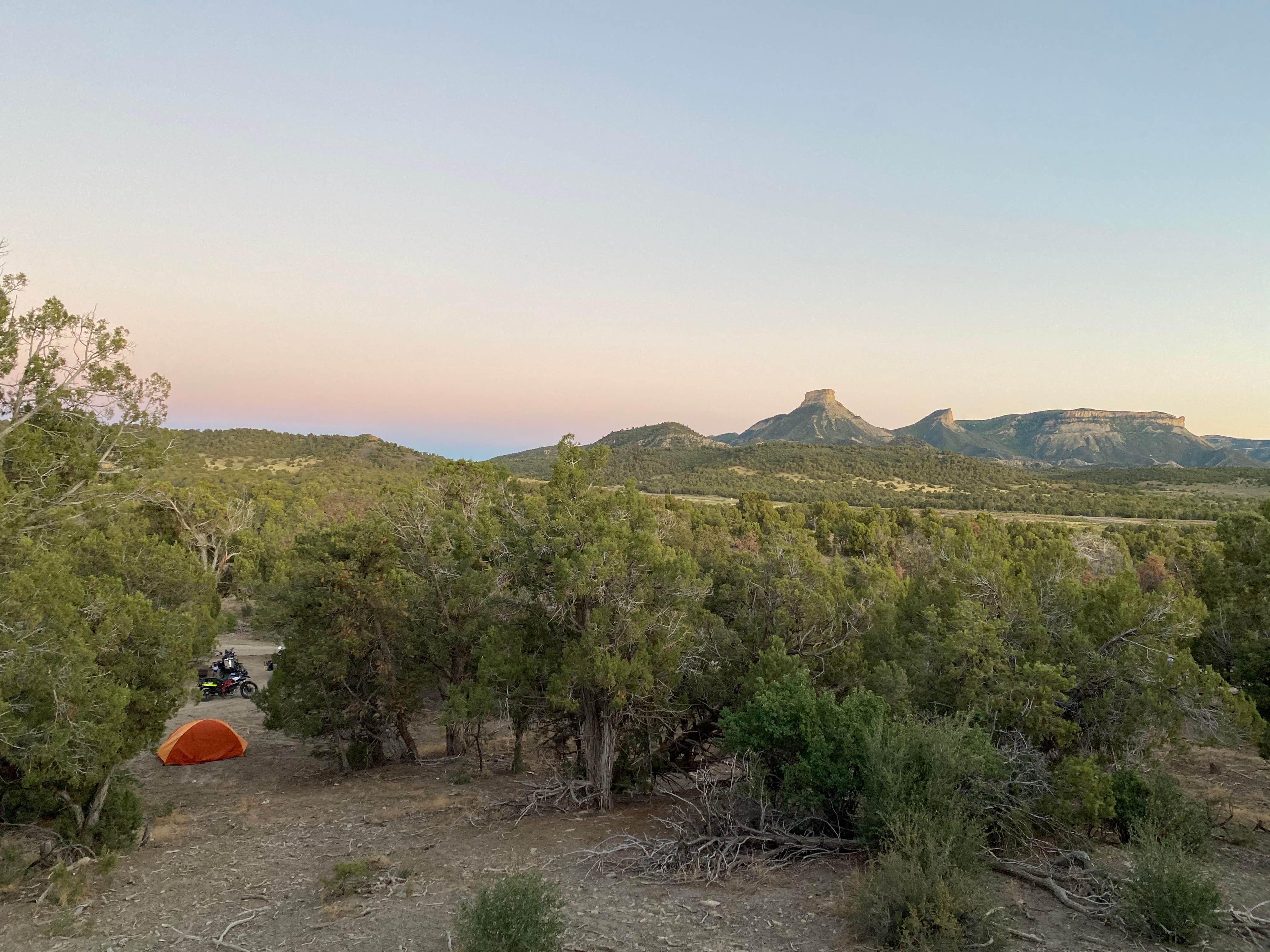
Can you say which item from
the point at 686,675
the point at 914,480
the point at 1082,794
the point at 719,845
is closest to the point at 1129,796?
the point at 1082,794

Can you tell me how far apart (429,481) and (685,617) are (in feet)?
44.1

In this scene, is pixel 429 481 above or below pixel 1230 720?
above

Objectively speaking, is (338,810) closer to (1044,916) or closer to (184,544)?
(1044,916)

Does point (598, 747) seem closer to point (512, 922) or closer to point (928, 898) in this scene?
point (512, 922)

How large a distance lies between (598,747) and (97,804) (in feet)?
27.9

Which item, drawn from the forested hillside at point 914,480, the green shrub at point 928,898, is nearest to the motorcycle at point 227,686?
the green shrub at point 928,898

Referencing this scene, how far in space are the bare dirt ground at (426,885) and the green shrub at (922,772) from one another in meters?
0.95

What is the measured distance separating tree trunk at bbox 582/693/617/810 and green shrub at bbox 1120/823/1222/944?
8.23 meters

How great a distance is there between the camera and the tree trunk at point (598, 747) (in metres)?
13.1

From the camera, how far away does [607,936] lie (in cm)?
802

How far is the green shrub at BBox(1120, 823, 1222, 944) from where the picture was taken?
739 cm

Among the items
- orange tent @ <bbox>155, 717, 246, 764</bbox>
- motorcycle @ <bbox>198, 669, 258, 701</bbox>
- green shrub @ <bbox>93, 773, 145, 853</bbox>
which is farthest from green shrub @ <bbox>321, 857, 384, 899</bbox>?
motorcycle @ <bbox>198, 669, 258, 701</bbox>

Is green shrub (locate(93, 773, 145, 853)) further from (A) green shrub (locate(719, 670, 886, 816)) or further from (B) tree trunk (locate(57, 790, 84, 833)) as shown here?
(A) green shrub (locate(719, 670, 886, 816))

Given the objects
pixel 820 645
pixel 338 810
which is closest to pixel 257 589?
pixel 338 810
